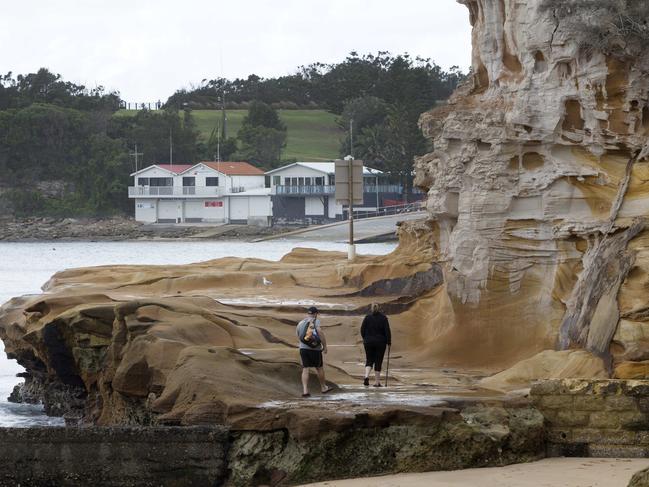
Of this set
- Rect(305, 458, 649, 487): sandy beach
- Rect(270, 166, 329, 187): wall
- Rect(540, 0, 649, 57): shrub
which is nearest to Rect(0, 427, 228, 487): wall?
Rect(305, 458, 649, 487): sandy beach

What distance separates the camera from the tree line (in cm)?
10206

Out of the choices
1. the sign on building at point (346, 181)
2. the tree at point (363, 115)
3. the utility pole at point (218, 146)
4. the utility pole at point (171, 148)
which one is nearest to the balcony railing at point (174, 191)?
the utility pole at point (218, 146)

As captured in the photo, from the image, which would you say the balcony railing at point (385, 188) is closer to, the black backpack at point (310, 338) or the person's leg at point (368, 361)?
the person's leg at point (368, 361)

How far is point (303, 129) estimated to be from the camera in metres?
133

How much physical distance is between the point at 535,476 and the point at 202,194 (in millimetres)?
90495

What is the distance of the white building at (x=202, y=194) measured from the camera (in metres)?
104

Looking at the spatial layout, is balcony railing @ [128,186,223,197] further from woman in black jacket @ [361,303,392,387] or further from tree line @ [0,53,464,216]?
woman in black jacket @ [361,303,392,387]

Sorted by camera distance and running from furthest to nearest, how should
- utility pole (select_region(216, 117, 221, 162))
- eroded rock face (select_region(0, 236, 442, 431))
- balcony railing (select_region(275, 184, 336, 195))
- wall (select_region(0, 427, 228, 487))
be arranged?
1. utility pole (select_region(216, 117, 221, 162))
2. balcony railing (select_region(275, 184, 336, 195))
3. eroded rock face (select_region(0, 236, 442, 431))
4. wall (select_region(0, 427, 228, 487))

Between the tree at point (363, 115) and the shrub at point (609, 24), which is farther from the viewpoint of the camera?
the tree at point (363, 115)

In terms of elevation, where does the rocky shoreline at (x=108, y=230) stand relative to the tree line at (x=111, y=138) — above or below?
below

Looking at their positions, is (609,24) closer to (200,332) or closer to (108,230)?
(200,332)

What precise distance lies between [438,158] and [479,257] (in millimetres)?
2365

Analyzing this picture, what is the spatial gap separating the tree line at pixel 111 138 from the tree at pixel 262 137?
3.2 inches

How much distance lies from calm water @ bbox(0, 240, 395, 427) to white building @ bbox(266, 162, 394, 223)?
276 inches
